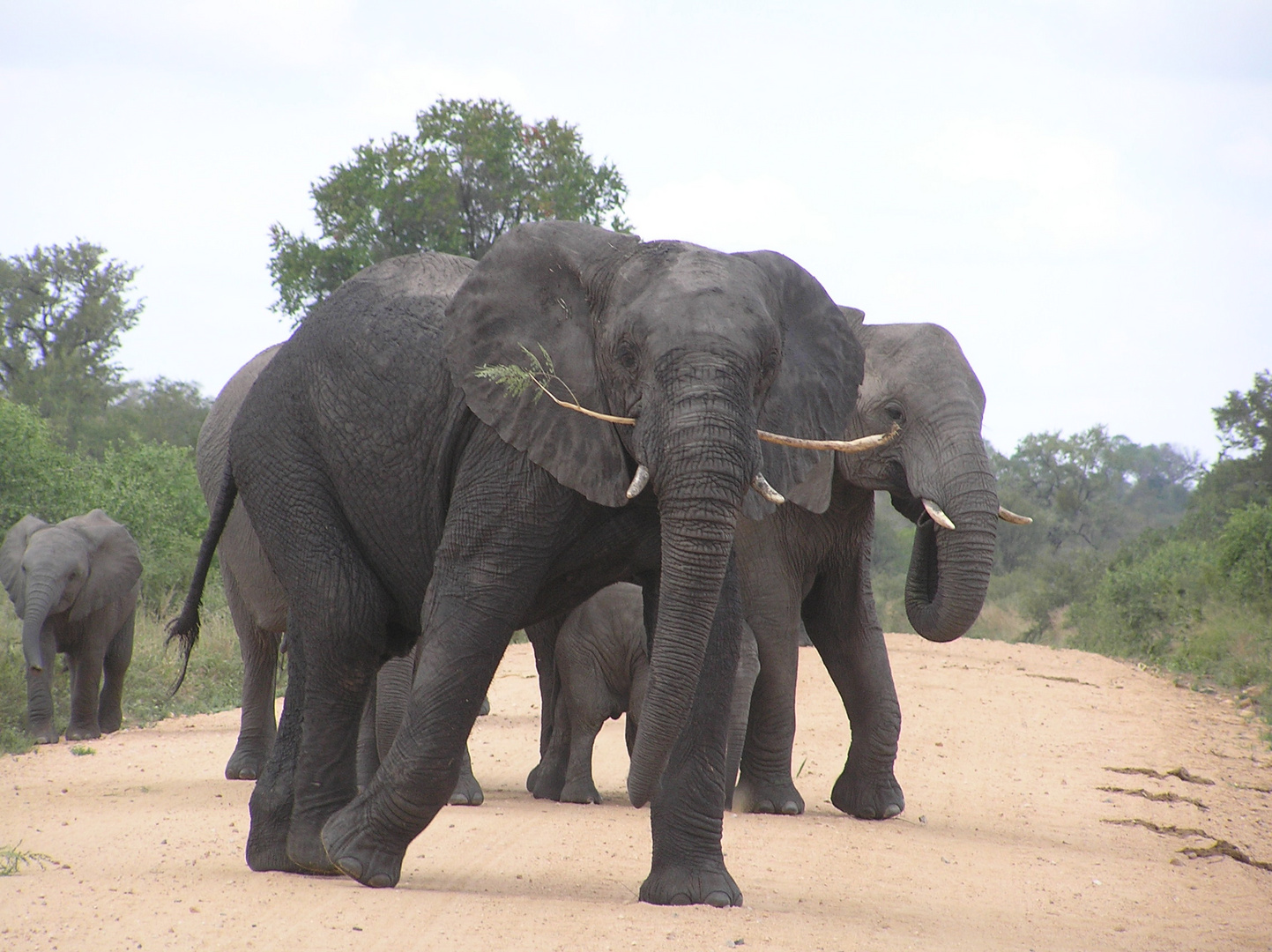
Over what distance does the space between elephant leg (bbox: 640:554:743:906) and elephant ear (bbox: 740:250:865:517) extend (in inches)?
17.6

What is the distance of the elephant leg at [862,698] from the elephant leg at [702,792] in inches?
105

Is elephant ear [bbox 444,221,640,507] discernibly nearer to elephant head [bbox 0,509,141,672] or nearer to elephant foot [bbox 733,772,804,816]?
elephant foot [bbox 733,772,804,816]

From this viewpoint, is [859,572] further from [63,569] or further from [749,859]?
[63,569]

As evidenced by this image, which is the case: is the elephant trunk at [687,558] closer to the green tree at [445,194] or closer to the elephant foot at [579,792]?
the elephant foot at [579,792]

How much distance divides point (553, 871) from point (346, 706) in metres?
1.02

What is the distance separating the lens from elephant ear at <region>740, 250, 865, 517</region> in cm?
491

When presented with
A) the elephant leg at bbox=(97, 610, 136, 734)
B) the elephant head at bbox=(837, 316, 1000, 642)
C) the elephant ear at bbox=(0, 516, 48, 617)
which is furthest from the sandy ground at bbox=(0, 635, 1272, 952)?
the elephant ear at bbox=(0, 516, 48, 617)

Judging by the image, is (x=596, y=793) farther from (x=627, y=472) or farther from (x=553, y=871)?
(x=627, y=472)

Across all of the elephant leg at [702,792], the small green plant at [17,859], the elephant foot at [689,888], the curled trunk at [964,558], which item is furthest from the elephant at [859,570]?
the small green plant at [17,859]

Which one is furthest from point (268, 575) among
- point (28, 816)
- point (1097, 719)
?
point (1097, 719)

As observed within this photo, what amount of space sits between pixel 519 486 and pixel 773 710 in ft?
10.4

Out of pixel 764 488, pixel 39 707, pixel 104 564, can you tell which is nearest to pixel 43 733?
pixel 39 707

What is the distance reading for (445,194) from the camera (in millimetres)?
19328

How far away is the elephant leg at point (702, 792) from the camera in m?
4.80
